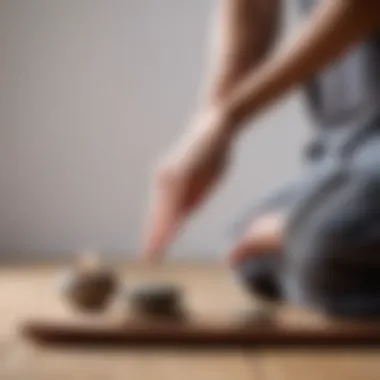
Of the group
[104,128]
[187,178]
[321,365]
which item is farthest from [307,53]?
[104,128]

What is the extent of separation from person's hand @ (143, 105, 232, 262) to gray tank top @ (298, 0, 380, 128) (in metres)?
0.18

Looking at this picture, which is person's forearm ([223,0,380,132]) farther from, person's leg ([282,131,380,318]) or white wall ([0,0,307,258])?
white wall ([0,0,307,258])

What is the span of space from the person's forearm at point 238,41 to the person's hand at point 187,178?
0.05 meters

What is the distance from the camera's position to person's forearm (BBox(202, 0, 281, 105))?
2.97 ft

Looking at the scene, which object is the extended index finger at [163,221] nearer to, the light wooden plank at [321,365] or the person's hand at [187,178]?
the person's hand at [187,178]

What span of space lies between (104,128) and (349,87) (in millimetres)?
1007

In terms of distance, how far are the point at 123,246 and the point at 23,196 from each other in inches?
9.3

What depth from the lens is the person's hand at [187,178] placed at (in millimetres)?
811

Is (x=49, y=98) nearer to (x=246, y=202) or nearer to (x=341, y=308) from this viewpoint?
(x=246, y=202)

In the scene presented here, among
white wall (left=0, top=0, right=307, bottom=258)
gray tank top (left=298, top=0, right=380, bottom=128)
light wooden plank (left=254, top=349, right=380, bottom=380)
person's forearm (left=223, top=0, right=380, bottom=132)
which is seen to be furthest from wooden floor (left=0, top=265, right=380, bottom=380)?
white wall (left=0, top=0, right=307, bottom=258)

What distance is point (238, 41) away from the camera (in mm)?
961

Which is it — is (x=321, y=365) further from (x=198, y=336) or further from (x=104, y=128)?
(x=104, y=128)

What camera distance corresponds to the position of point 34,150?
2.00 m

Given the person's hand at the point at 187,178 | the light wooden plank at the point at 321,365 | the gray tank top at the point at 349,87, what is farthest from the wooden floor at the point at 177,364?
the gray tank top at the point at 349,87
